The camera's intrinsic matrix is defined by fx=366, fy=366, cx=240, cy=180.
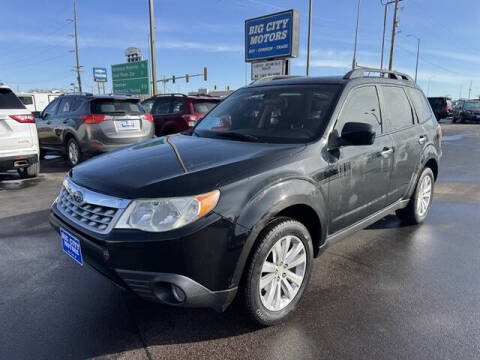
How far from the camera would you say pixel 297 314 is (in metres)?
2.70

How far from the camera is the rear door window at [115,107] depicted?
794 centimetres

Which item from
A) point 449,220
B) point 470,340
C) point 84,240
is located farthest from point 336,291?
point 449,220

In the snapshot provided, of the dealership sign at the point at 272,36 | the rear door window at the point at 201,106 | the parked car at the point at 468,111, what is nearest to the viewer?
the rear door window at the point at 201,106

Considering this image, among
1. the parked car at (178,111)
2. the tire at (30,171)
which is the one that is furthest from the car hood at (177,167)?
the parked car at (178,111)

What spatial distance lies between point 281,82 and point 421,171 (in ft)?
6.60

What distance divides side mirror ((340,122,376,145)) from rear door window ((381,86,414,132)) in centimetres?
94

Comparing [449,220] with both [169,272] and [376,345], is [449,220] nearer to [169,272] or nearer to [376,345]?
[376,345]

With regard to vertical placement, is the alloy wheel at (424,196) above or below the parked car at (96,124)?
below

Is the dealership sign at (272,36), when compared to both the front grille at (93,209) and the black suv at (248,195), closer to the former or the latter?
the black suv at (248,195)

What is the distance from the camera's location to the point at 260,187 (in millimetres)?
2283

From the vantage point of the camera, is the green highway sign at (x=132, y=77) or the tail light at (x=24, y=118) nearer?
the tail light at (x=24, y=118)

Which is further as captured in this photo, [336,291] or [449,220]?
[449,220]

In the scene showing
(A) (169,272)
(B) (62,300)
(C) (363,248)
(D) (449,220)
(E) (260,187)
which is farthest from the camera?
(D) (449,220)

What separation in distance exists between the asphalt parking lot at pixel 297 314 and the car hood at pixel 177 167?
0.93 meters
